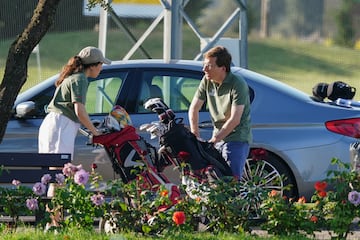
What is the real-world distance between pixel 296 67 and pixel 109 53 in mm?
8968

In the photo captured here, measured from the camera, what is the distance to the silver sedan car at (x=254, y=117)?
10172mm

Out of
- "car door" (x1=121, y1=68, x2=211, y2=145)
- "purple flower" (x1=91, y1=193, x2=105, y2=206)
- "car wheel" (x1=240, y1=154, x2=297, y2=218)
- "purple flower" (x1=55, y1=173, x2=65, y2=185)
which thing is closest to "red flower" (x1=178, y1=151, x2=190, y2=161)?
"car wheel" (x1=240, y1=154, x2=297, y2=218)

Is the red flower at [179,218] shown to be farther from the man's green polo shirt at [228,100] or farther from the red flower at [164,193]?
the man's green polo shirt at [228,100]

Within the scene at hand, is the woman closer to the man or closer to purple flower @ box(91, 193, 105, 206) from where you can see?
the man

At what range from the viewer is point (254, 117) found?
33.8ft

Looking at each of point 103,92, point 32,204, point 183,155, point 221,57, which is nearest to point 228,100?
point 221,57

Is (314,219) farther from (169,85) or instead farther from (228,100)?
(169,85)

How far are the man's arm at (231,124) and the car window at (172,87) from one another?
6.07ft

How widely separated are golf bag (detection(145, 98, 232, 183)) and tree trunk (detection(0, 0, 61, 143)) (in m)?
1.28

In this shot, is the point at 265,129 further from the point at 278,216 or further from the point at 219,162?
the point at 278,216

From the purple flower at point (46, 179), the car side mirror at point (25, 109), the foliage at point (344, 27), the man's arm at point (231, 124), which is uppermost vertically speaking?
the man's arm at point (231, 124)

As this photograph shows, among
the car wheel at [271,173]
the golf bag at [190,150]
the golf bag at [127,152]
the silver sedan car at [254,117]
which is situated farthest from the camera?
the silver sedan car at [254,117]

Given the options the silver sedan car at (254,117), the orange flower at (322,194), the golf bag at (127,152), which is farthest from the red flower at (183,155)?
the silver sedan car at (254,117)

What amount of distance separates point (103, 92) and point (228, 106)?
2.20 m
